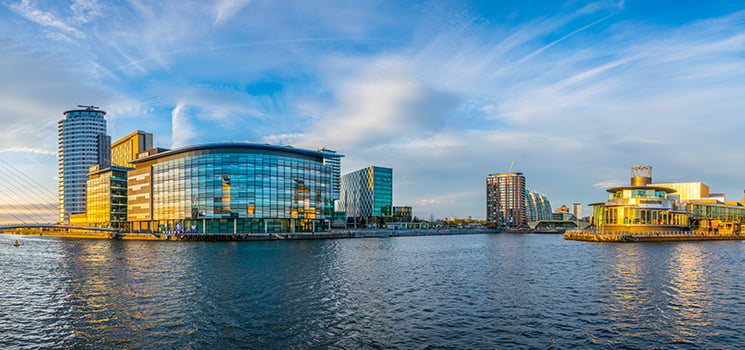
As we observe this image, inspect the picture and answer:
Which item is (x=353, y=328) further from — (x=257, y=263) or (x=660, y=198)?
(x=660, y=198)

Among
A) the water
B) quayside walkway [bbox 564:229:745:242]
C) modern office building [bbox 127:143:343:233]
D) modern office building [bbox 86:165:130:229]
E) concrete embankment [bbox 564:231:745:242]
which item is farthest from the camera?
modern office building [bbox 86:165:130:229]

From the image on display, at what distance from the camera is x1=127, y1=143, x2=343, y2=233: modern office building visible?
5536 inches

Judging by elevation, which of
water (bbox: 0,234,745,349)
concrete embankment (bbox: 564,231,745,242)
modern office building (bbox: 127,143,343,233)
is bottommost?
concrete embankment (bbox: 564,231,745,242)

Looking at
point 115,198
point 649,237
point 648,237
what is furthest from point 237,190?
point 649,237

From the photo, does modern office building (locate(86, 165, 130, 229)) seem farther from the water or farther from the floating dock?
the floating dock

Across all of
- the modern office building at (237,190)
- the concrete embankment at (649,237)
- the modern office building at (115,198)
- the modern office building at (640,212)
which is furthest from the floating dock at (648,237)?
the modern office building at (115,198)

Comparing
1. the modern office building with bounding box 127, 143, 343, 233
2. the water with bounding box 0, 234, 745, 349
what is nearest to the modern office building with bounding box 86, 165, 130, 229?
the modern office building with bounding box 127, 143, 343, 233

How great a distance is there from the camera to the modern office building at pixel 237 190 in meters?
141

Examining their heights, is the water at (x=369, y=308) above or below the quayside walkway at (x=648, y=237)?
above

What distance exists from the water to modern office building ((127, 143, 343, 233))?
8226cm

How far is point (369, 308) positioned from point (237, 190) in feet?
380

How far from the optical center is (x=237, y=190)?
140m

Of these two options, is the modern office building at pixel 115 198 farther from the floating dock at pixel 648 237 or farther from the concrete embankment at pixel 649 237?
the floating dock at pixel 648 237

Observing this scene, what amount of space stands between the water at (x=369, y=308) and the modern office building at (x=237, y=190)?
82.3 m
